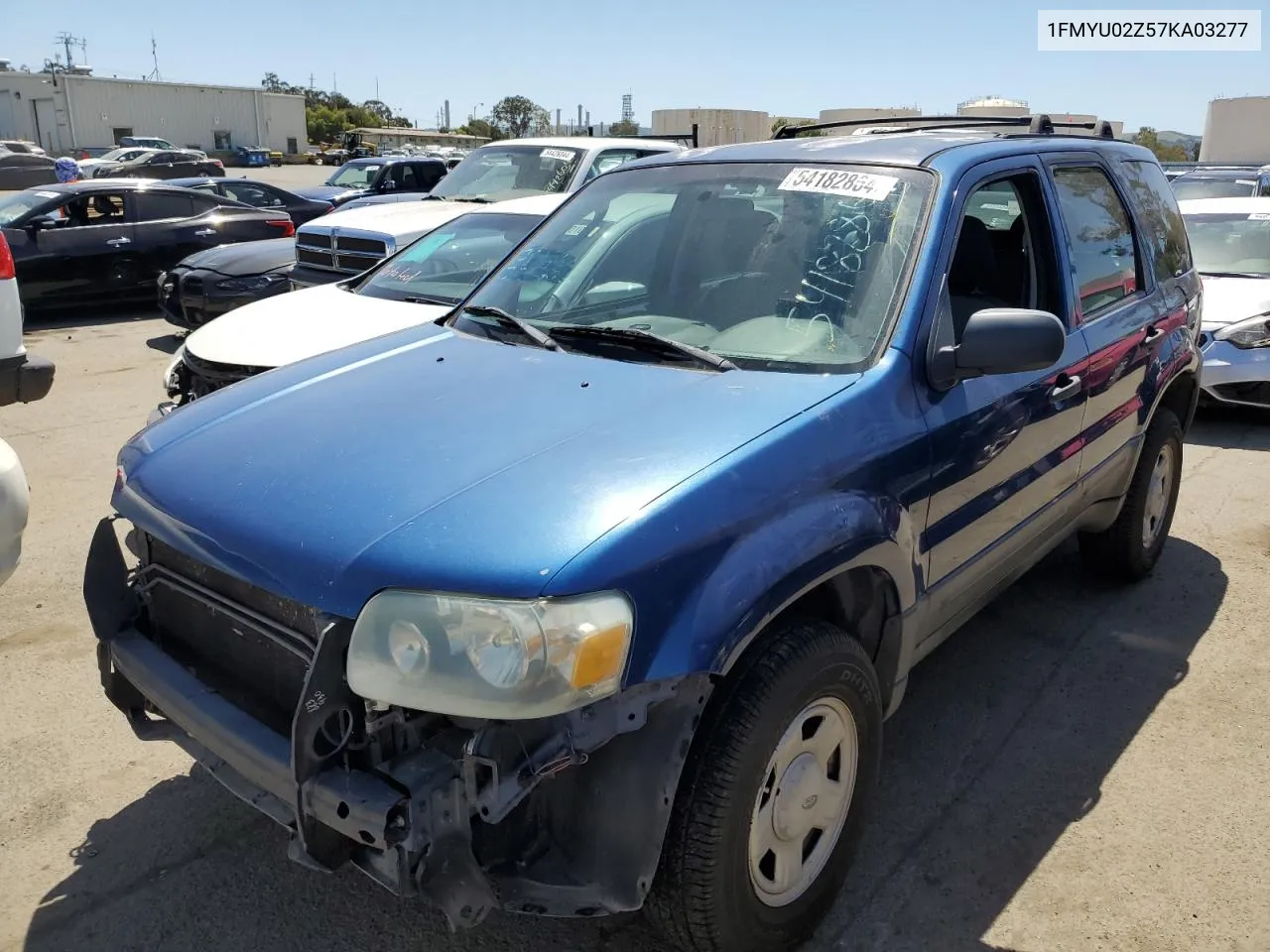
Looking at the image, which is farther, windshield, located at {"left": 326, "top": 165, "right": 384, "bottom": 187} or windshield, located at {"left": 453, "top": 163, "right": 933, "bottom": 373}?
windshield, located at {"left": 326, "top": 165, "right": 384, "bottom": 187}

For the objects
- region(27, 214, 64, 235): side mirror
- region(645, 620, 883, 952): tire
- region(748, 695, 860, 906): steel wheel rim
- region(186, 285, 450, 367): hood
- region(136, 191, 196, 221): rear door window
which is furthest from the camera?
region(136, 191, 196, 221): rear door window

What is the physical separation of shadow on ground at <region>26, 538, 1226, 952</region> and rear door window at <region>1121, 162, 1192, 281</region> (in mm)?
1649

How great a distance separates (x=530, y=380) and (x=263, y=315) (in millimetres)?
4112

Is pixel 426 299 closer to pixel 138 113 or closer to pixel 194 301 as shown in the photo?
pixel 194 301

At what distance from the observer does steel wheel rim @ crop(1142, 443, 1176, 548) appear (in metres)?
4.60

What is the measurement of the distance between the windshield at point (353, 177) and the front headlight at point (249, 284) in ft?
30.5

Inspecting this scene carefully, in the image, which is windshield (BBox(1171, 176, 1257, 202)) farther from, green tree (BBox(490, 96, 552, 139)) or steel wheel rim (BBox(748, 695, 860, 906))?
green tree (BBox(490, 96, 552, 139))

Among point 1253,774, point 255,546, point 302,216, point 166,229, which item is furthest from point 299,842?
point 302,216

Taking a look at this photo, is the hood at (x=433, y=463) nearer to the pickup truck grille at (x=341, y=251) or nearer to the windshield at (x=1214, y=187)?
the pickup truck grille at (x=341, y=251)

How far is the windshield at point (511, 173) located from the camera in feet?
29.8

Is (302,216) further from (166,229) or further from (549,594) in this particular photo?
(549,594)

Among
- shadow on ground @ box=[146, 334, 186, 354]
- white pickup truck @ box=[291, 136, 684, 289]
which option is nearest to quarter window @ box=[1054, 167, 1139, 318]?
white pickup truck @ box=[291, 136, 684, 289]

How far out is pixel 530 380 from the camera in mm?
2740

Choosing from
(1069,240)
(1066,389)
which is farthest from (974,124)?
(1066,389)
